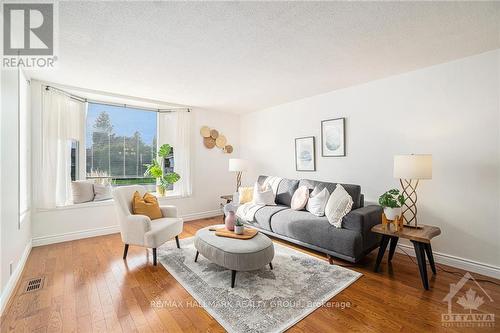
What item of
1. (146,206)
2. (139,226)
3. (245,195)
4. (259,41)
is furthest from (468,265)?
(146,206)

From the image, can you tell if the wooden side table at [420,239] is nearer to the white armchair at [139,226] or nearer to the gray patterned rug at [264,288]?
the gray patterned rug at [264,288]

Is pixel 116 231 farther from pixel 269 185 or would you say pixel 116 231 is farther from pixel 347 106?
pixel 347 106

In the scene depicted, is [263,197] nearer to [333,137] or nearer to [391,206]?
[333,137]

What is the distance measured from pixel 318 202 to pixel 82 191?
3830 mm

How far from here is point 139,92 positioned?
3900 millimetres

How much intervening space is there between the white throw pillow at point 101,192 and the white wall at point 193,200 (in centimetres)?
13

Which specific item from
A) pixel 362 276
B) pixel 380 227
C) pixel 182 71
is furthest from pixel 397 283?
pixel 182 71

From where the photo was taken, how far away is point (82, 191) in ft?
12.3

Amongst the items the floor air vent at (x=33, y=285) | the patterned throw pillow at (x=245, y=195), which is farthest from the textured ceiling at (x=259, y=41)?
the floor air vent at (x=33, y=285)

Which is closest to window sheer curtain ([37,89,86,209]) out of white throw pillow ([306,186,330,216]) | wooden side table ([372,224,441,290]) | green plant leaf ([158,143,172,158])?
green plant leaf ([158,143,172,158])

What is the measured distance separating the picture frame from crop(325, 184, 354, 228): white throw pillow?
1.25 meters

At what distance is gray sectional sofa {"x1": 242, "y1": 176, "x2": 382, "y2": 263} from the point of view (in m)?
2.63

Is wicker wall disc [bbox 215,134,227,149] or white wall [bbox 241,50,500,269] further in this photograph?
wicker wall disc [bbox 215,134,227,149]

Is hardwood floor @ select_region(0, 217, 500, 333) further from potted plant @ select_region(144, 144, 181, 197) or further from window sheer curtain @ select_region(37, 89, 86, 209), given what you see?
potted plant @ select_region(144, 144, 181, 197)
